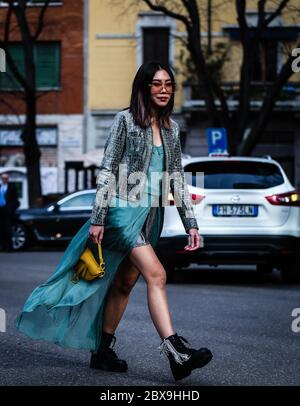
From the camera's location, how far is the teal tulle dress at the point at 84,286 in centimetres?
599

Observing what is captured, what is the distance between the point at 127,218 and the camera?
235 inches

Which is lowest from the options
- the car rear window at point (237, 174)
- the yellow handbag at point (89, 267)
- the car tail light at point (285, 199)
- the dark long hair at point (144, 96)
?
the car tail light at point (285, 199)

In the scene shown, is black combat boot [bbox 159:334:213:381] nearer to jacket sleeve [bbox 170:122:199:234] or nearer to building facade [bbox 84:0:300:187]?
jacket sleeve [bbox 170:122:199:234]

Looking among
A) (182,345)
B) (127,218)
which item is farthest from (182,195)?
(182,345)

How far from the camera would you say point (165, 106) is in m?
6.00

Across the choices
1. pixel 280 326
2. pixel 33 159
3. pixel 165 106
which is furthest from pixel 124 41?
pixel 165 106

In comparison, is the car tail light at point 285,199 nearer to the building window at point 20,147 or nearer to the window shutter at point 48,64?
the building window at point 20,147

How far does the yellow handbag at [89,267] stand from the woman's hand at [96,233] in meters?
0.05

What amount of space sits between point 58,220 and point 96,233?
17.8 metres

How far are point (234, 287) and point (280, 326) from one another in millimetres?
4164

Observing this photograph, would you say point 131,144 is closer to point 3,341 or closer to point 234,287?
point 3,341

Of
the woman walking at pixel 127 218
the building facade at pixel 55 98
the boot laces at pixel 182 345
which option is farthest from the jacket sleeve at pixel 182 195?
the building facade at pixel 55 98

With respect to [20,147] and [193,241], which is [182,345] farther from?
[20,147]
